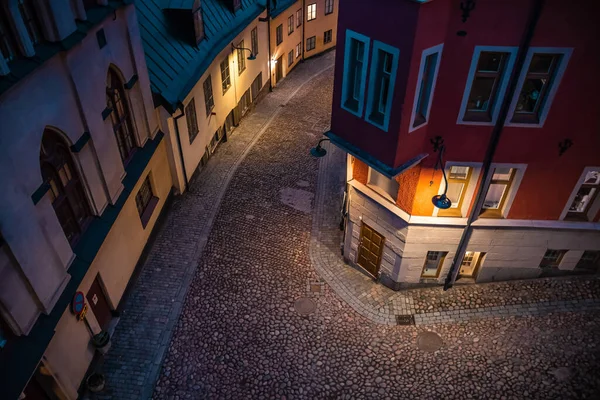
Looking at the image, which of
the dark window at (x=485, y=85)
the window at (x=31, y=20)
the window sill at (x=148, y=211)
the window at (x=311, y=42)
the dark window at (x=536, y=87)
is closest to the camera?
the window at (x=31, y=20)

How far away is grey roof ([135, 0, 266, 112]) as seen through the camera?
21297mm

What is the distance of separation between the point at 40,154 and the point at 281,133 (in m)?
18.7

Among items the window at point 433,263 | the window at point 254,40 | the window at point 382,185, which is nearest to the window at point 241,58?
the window at point 254,40

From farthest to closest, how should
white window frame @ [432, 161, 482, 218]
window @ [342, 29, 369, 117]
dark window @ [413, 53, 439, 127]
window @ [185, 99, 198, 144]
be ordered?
window @ [185, 99, 198, 144] < white window frame @ [432, 161, 482, 218] < window @ [342, 29, 369, 117] < dark window @ [413, 53, 439, 127]

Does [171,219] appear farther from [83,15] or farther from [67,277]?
[83,15]

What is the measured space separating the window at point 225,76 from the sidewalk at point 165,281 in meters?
3.44

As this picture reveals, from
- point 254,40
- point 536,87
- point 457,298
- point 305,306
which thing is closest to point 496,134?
point 536,87

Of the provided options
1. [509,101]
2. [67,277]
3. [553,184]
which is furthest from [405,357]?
[67,277]

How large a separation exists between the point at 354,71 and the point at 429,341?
35.2 ft

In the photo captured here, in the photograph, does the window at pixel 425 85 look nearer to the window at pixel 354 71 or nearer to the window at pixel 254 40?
the window at pixel 354 71

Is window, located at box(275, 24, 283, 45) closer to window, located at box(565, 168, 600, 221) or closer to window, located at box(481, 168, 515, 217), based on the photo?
window, located at box(481, 168, 515, 217)

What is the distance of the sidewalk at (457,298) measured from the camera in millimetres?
18906

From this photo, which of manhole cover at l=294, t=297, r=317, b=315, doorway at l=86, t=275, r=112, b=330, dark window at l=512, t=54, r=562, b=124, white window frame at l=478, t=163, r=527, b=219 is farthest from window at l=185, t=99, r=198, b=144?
dark window at l=512, t=54, r=562, b=124

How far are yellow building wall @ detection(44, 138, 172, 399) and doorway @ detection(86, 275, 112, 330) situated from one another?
205 millimetres
